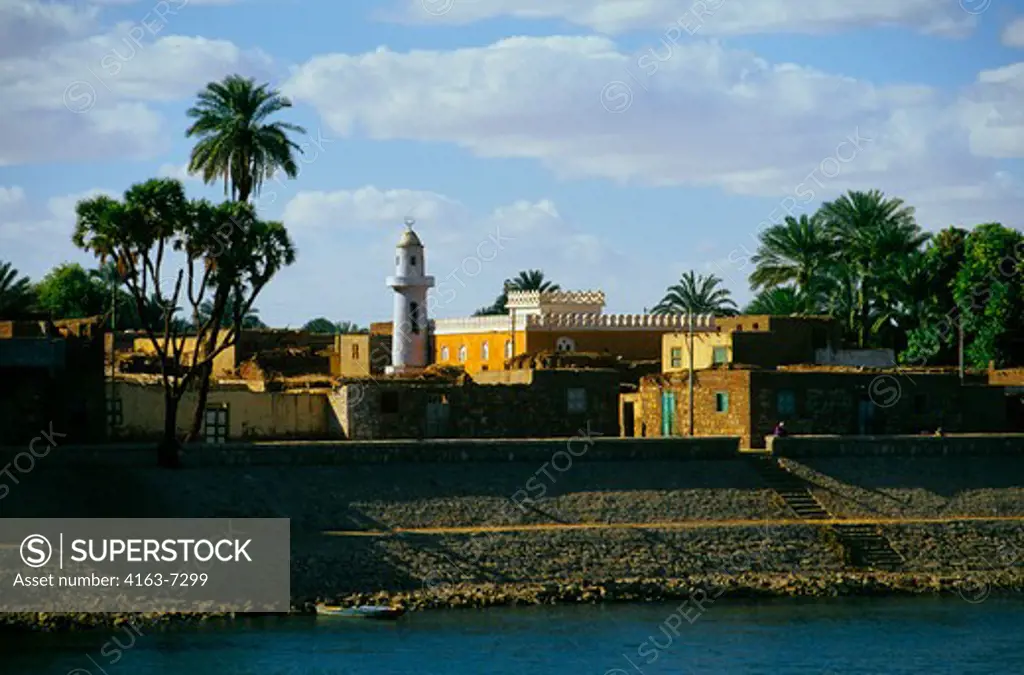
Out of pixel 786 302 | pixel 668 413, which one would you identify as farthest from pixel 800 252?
pixel 668 413

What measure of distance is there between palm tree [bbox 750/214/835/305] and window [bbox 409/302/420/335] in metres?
19.6

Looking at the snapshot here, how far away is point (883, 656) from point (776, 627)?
3.21 metres

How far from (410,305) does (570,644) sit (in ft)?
107

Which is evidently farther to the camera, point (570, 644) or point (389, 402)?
point (389, 402)

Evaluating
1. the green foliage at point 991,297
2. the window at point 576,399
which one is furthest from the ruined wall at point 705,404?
the green foliage at point 991,297

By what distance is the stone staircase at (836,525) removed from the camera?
52969 millimetres

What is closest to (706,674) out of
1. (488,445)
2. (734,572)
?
(734,572)

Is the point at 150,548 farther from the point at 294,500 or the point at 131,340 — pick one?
the point at 131,340

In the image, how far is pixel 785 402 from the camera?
6091 centimetres

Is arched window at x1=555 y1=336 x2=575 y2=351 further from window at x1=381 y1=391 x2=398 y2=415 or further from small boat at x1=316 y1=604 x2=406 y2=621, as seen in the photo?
small boat at x1=316 y1=604 x2=406 y2=621

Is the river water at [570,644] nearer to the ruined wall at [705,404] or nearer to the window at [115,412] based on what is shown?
the ruined wall at [705,404]

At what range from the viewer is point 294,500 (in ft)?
169

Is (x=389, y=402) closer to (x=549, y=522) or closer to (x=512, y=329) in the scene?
(x=549, y=522)

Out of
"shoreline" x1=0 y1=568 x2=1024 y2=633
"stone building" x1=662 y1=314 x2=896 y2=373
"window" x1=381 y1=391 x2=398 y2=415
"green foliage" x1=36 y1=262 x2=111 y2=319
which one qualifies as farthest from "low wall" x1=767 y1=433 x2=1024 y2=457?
"green foliage" x1=36 y1=262 x2=111 y2=319
